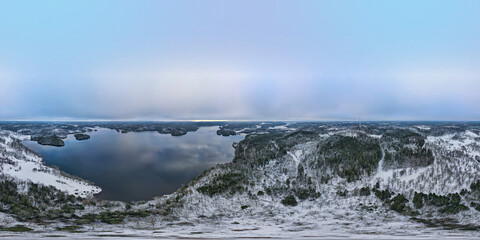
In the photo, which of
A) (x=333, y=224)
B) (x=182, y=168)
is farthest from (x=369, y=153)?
(x=182, y=168)

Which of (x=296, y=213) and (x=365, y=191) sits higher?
(x=365, y=191)

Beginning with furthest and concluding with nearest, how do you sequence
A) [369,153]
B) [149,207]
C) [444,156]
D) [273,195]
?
1. [369,153]
2. [444,156]
3. [273,195]
4. [149,207]

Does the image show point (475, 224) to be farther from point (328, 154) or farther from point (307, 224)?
point (328, 154)

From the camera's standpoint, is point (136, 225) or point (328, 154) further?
point (328, 154)

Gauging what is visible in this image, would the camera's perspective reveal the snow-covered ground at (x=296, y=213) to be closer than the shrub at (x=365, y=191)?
Yes

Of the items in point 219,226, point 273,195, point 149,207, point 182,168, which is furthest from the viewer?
point 182,168

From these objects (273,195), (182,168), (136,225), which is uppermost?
(136,225)

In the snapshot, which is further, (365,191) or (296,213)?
(365,191)

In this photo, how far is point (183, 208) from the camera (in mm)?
23594

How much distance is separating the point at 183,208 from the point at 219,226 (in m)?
6.97

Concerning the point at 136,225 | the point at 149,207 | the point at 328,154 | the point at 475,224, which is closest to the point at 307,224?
the point at 475,224

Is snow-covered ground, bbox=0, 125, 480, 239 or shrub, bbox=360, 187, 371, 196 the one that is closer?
snow-covered ground, bbox=0, 125, 480, 239

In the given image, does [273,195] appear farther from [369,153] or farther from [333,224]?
[369,153]

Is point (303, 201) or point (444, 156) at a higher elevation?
point (444, 156)
